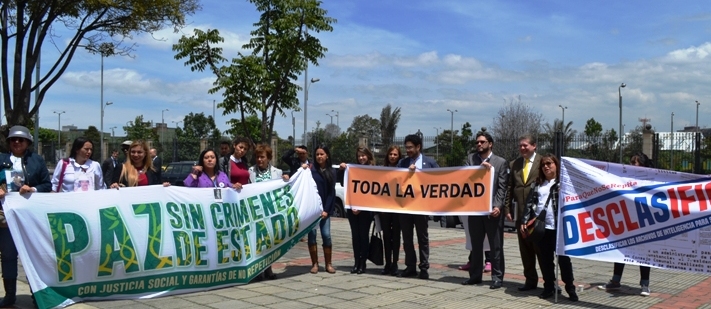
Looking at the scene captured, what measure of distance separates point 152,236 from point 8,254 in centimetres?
143

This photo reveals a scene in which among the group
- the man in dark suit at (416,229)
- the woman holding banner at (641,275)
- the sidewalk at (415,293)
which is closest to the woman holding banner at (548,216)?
the sidewalk at (415,293)

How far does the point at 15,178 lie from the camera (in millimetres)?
6953

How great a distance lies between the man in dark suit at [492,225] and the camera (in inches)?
324

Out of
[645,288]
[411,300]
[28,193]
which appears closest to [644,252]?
[645,288]

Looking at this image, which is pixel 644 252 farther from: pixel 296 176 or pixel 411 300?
pixel 296 176

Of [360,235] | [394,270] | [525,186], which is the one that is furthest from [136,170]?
[525,186]

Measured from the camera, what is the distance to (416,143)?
29.9ft

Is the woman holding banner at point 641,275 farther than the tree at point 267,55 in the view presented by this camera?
No

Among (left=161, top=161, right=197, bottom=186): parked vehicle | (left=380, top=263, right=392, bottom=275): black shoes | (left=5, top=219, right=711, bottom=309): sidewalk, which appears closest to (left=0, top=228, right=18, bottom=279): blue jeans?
(left=5, top=219, right=711, bottom=309): sidewalk

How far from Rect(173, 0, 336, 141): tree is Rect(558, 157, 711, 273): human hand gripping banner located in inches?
298

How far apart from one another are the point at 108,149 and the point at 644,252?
28035 millimetres

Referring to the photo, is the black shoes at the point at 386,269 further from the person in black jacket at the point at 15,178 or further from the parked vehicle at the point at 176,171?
the parked vehicle at the point at 176,171

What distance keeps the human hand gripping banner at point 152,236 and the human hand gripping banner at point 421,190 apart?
2.09 ft

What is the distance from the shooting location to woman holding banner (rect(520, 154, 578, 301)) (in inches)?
297
